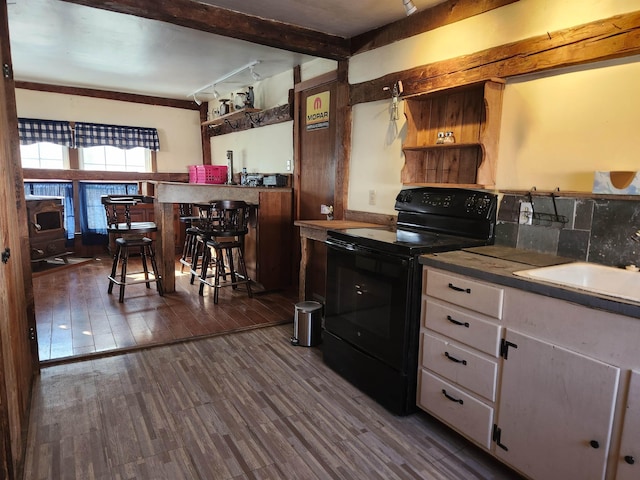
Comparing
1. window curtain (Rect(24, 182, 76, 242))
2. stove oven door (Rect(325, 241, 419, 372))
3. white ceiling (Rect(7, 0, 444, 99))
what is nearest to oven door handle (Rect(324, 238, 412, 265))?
stove oven door (Rect(325, 241, 419, 372))

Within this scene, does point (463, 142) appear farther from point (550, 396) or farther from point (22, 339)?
point (22, 339)

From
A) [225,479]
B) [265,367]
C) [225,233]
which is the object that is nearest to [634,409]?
[225,479]

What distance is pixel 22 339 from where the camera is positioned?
2137 millimetres

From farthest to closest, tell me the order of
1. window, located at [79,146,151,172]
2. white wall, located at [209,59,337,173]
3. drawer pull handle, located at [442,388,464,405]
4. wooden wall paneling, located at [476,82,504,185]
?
window, located at [79,146,151,172] < white wall, located at [209,59,337,173] < wooden wall paneling, located at [476,82,504,185] < drawer pull handle, located at [442,388,464,405]

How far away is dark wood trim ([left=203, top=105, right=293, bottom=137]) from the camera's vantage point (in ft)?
14.9

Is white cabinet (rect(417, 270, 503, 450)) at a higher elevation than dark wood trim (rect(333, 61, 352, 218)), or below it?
below

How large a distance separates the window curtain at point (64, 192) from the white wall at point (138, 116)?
0.96 metres

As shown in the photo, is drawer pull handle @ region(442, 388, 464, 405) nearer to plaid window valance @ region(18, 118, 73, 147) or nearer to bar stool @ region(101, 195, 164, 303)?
bar stool @ region(101, 195, 164, 303)

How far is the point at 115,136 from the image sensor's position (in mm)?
6219

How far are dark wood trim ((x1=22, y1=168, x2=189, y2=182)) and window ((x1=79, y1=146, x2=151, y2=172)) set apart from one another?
15cm

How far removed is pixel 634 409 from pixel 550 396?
0.26 meters

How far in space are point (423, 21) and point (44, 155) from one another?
570 centimetres

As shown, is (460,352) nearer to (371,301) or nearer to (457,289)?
(457,289)

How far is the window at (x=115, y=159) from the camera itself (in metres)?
6.22
